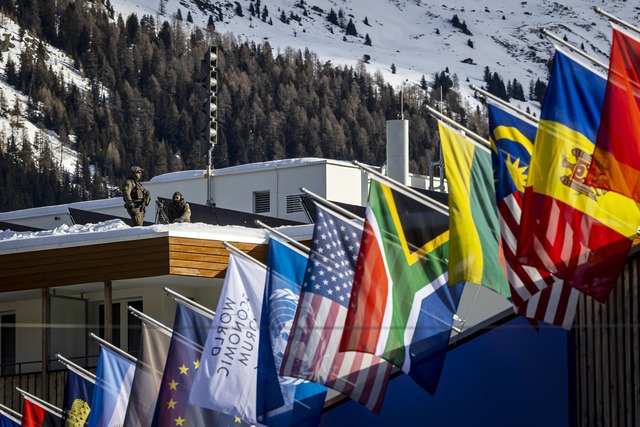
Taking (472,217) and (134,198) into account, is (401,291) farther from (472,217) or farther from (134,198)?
(134,198)

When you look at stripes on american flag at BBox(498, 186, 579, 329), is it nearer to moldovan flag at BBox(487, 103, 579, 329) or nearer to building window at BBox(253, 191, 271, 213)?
moldovan flag at BBox(487, 103, 579, 329)

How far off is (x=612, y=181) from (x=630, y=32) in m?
1.62

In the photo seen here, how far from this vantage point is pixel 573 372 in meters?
24.3

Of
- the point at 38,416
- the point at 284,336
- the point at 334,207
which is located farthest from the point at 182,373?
the point at 38,416

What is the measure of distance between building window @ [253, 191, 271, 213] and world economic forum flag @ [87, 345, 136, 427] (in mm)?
24728

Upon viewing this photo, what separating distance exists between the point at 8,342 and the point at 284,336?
571 inches

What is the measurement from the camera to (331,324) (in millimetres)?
22844

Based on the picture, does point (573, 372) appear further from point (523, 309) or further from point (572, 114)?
point (572, 114)

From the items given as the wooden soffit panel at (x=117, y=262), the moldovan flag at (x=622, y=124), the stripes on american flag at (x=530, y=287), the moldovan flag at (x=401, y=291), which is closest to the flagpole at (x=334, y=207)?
the moldovan flag at (x=401, y=291)

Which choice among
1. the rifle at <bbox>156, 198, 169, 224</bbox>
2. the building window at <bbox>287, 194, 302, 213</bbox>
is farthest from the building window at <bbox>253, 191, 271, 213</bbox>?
the rifle at <bbox>156, 198, 169, 224</bbox>

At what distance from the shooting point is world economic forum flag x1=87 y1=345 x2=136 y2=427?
28.2m

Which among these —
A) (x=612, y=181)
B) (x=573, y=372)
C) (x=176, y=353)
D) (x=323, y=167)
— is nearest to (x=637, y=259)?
(x=573, y=372)

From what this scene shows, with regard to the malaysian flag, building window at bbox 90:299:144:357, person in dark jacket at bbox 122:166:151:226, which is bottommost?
building window at bbox 90:299:144:357

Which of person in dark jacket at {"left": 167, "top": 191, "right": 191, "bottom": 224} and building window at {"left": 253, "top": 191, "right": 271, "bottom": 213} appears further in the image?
building window at {"left": 253, "top": 191, "right": 271, "bottom": 213}
